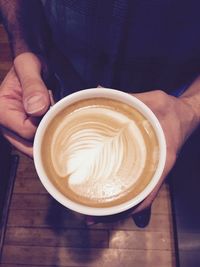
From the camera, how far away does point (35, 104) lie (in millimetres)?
730

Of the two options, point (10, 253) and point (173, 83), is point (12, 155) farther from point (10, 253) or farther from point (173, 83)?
point (173, 83)

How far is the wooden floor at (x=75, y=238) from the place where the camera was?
1.52 m

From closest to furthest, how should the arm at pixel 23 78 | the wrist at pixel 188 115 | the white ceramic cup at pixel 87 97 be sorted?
the white ceramic cup at pixel 87 97 < the arm at pixel 23 78 < the wrist at pixel 188 115

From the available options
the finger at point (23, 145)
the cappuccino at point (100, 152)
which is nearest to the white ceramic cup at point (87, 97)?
the cappuccino at point (100, 152)

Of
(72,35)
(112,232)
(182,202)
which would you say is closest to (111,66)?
(72,35)

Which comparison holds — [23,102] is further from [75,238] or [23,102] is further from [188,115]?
[75,238]

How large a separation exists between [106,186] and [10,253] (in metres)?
1.04

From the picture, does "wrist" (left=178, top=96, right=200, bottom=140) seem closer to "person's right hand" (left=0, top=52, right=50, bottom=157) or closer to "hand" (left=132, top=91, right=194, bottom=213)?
"hand" (left=132, top=91, right=194, bottom=213)

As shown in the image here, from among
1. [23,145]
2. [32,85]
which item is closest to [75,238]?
[23,145]

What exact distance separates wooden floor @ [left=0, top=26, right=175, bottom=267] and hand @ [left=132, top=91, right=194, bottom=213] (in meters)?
0.74

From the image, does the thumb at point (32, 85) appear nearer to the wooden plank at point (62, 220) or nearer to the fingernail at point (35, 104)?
the fingernail at point (35, 104)

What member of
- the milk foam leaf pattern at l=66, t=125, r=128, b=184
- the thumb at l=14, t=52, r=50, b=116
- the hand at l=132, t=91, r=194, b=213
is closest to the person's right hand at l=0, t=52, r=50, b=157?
the thumb at l=14, t=52, r=50, b=116

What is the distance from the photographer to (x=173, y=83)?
105 centimetres

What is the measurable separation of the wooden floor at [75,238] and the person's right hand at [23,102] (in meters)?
0.77
